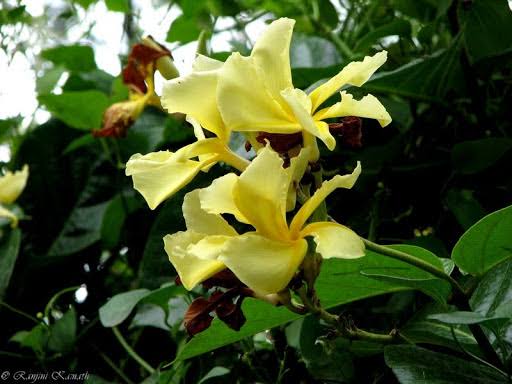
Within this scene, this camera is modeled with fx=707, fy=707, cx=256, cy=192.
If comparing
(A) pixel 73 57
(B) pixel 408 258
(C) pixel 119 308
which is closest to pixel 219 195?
(B) pixel 408 258

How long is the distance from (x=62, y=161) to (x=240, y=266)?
952 millimetres

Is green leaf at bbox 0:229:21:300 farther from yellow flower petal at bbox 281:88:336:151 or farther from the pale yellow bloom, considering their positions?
yellow flower petal at bbox 281:88:336:151

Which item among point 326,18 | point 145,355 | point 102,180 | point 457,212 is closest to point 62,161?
point 102,180

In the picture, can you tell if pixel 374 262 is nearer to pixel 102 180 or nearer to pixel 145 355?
pixel 145 355

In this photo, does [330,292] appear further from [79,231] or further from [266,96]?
[79,231]

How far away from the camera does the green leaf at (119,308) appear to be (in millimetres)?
742

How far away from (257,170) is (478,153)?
0.43 meters

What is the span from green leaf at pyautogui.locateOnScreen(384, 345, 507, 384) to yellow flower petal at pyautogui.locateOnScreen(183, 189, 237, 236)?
16 centimetres

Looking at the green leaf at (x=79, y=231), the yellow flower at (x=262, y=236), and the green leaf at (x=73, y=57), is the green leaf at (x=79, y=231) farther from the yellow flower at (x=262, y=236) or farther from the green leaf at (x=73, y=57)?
the yellow flower at (x=262, y=236)

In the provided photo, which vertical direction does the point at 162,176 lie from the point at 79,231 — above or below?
above

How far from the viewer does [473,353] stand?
593 millimetres

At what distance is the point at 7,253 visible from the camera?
112cm

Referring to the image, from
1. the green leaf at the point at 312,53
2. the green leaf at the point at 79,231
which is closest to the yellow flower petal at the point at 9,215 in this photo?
the green leaf at the point at 79,231

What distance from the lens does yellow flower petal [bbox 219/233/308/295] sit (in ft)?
1.33
